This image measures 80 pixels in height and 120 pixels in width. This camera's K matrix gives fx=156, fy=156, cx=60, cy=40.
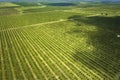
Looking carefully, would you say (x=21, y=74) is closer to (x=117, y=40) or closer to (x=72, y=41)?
(x=72, y=41)

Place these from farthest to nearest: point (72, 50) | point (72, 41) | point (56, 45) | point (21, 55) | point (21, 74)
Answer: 1. point (72, 41)
2. point (56, 45)
3. point (72, 50)
4. point (21, 55)
5. point (21, 74)

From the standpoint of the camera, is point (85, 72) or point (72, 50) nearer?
point (85, 72)

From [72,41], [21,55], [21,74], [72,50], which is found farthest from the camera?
[72,41]

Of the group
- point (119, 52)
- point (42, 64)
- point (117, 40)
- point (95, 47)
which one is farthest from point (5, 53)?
point (117, 40)

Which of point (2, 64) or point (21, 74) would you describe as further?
point (2, 64)

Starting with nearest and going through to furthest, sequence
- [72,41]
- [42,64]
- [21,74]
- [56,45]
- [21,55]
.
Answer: [21,74]
[42,64]
[21,55]
[56,45]
[72,41]

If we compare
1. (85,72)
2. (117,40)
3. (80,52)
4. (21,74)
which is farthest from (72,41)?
(21,74)

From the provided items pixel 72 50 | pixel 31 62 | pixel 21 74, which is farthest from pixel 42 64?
pixel 72 50

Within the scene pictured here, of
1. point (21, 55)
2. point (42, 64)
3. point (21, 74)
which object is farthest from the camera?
point (21, 55)

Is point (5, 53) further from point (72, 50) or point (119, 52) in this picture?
point (119, 52)
